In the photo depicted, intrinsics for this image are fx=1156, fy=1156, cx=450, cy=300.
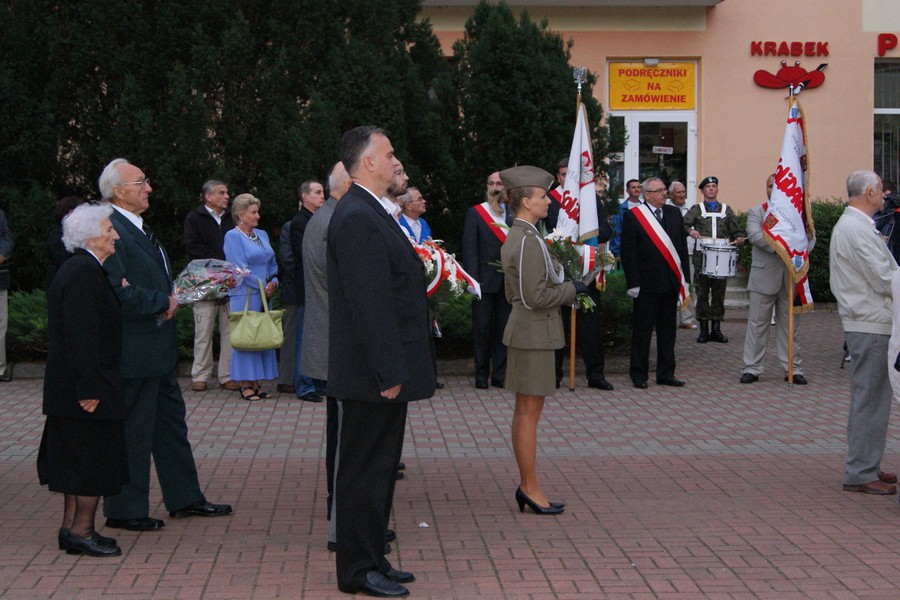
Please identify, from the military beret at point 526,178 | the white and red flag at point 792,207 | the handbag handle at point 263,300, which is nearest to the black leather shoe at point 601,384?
the white and red flag at point 792,207

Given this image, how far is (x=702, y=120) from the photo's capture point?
19.6 m

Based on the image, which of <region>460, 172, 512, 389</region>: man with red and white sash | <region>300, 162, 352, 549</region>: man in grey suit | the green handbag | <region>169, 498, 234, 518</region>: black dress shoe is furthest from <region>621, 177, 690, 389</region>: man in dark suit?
<region>169, 498, 234, 518</region>: black dress shoe

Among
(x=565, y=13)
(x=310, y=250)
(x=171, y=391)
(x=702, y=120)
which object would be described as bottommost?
(x=171, y=391)

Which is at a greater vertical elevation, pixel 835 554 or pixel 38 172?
pixel 38 172

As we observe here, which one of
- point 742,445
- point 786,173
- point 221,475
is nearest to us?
point 221,475

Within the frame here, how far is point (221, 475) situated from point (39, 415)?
298cm

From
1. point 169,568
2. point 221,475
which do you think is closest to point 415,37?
point 221,475

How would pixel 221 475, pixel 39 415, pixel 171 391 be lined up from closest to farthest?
pixel 171 391 → pixel 221 475 → pixel 39 415

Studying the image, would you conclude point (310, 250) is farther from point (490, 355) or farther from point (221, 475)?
point (490, 355)

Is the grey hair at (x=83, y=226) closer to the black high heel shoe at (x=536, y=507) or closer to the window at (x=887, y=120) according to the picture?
the black high heel shoe at (x=536, y=507)

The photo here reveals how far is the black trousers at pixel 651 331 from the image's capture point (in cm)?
1127

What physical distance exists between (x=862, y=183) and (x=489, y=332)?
4.64 metres

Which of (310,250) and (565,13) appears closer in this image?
(310,250)

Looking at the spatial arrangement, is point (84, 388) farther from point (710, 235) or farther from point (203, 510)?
point (710, 235)
